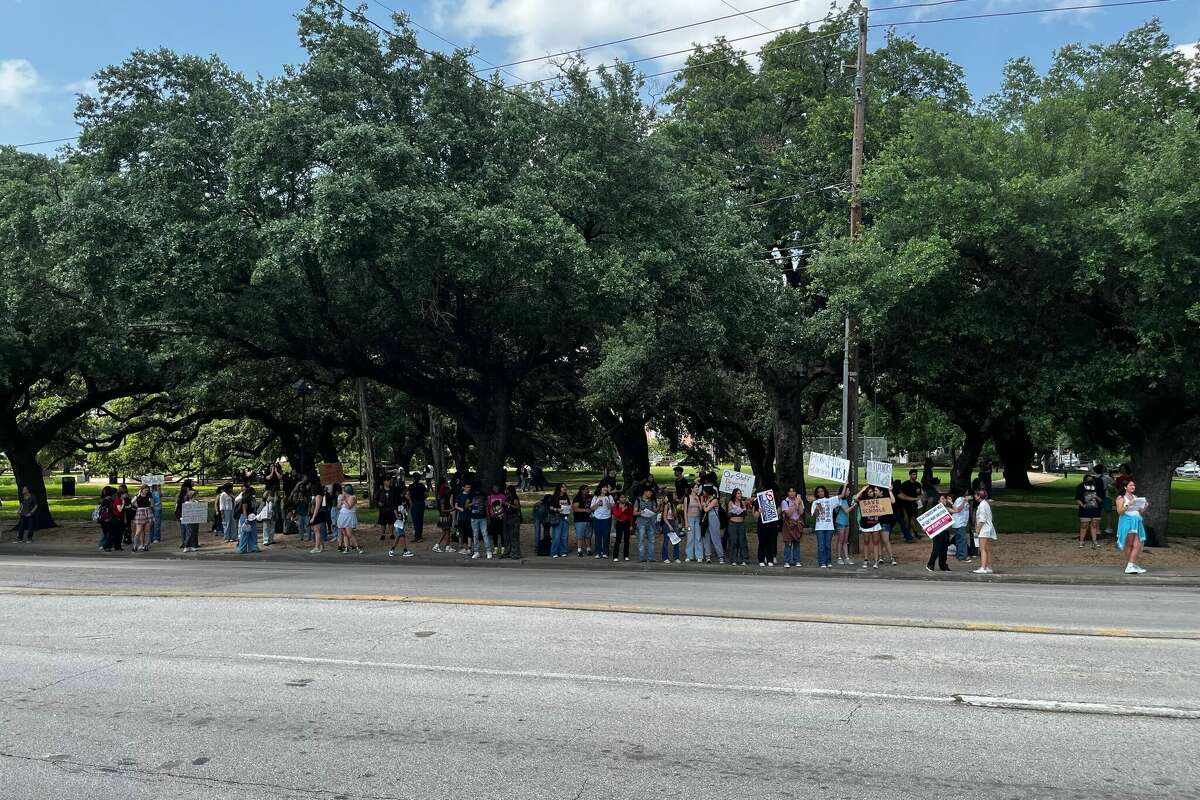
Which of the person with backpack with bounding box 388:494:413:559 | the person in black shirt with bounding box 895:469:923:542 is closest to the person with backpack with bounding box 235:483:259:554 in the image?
the person with backpack with bounding box 388:494:413:559

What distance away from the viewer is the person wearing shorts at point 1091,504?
18828mm

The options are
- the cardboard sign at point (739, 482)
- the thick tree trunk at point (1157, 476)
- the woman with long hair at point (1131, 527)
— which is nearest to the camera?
the woman with long hair at point (1131, 527)

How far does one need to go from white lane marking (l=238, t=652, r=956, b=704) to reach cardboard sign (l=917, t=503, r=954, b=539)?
32.4 ft

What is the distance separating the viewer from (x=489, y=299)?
61.4 ft

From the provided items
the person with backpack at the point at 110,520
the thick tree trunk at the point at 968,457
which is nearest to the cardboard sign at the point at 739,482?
the person with backpack at the point at 110,520

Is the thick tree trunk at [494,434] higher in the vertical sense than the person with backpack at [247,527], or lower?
higher

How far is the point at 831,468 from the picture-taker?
17.9 meters

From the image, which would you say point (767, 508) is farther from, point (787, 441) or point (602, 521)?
point (787, 441)

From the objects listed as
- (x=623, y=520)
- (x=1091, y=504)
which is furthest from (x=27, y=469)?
(x=1091, y=504)

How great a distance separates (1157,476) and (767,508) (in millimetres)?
8516

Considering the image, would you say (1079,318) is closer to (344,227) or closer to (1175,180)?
(1175,180)

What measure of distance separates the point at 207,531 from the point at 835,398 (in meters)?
22.3

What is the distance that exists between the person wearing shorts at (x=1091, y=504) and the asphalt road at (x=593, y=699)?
7.36 meters

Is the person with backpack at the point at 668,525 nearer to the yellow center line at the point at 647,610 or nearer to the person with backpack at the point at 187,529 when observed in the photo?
the yellow center line at the point at 647,610
